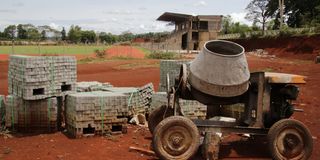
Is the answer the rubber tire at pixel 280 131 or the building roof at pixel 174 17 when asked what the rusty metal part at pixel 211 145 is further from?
the building roof at pixel 174 17

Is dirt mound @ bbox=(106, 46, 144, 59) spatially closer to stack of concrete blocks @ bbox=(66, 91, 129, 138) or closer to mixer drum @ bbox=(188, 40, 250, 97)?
stack of concrete blocks @ bbox=(66, 91, 129, 138)

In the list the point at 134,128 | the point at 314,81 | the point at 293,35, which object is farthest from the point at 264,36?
the point at 134,128

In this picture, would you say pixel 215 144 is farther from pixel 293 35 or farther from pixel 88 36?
pixel 88 36

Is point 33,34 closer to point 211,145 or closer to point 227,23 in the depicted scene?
point 227,23

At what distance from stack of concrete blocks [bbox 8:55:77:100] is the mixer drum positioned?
3554 millimetres

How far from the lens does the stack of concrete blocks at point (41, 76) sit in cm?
907

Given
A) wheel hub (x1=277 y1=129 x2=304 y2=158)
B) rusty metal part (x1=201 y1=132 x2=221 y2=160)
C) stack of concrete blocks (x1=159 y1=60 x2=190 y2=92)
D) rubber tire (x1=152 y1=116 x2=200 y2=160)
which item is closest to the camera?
rubber tire (x1=152 y1=116 x2=200 y2=160)

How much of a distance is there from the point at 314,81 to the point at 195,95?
13.4 metres

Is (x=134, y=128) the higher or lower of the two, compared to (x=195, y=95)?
lower

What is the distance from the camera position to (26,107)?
9.27 m

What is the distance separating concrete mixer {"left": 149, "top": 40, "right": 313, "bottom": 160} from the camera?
7.29 metres

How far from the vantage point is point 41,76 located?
30.4 ft

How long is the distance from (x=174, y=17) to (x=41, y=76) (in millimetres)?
60783

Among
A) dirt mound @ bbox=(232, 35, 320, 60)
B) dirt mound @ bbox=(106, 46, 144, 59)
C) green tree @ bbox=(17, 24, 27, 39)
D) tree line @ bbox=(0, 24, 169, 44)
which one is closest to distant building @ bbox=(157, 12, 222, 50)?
dirt mound @ bbox=(106, 46, 144, 59)
